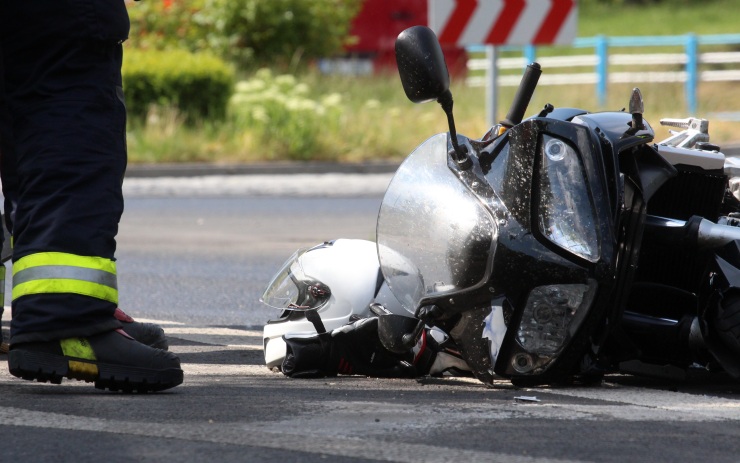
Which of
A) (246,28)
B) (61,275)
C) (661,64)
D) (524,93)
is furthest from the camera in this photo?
(661,64)

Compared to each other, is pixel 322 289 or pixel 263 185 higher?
pixel 322 289

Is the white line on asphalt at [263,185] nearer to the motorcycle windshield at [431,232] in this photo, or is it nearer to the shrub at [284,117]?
the shrub at [284,117]

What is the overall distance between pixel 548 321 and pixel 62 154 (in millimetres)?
1263

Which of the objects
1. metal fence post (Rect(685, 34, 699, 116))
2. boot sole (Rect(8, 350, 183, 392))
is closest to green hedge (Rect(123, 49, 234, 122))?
metal fence post (Rect(685, 34, 699, 116))

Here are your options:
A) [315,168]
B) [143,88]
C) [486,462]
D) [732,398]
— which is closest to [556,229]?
[732,398]

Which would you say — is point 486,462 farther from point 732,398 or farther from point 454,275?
point 732,398

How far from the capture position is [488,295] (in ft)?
12.1

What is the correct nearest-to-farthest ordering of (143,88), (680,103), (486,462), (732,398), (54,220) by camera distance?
(486,462) < (54,220) < (732,398) < (143,88) < (680,103)

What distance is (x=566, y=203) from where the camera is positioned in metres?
3.69

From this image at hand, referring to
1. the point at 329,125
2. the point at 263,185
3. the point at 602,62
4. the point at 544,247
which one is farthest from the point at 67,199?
the point at 602,62

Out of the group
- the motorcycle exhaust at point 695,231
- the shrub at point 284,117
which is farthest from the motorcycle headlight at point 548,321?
the shrub at point 284,117

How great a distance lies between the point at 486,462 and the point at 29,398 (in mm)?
1288

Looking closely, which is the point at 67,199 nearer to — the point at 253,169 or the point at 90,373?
the point at 90,373

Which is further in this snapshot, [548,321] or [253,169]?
[253,169]
